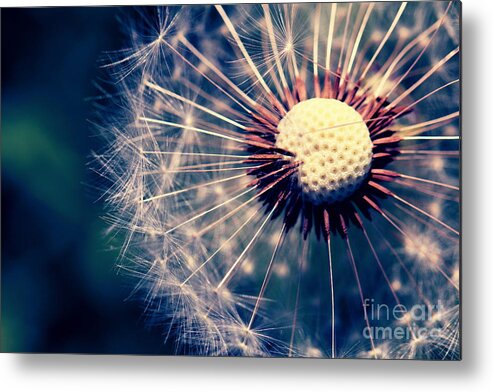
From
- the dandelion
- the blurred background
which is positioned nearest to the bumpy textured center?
the dandelion

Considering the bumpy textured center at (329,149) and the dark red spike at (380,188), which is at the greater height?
the bumpy textured center at (329,149)

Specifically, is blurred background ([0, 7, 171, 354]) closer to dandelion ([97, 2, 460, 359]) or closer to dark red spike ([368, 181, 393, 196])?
dandelion ([97, 2, 460, 359])

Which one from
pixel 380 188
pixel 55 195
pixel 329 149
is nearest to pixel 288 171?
pixel 329 149

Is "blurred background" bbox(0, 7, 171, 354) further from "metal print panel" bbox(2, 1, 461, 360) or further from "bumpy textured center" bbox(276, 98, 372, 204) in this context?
"bumpy textured center" bbox(276, 98, 372, 204)

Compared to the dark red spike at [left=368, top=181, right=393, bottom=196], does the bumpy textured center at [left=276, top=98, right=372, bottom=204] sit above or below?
above

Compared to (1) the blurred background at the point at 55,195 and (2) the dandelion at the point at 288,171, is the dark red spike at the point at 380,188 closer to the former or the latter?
(2) the dandelion at the point at 288,171

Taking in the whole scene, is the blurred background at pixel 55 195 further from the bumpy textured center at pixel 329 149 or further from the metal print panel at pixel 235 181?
the bumpy textured center at pixel 329 149

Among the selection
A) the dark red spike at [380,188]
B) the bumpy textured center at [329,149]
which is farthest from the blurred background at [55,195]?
the dark red spike at [380,188]
